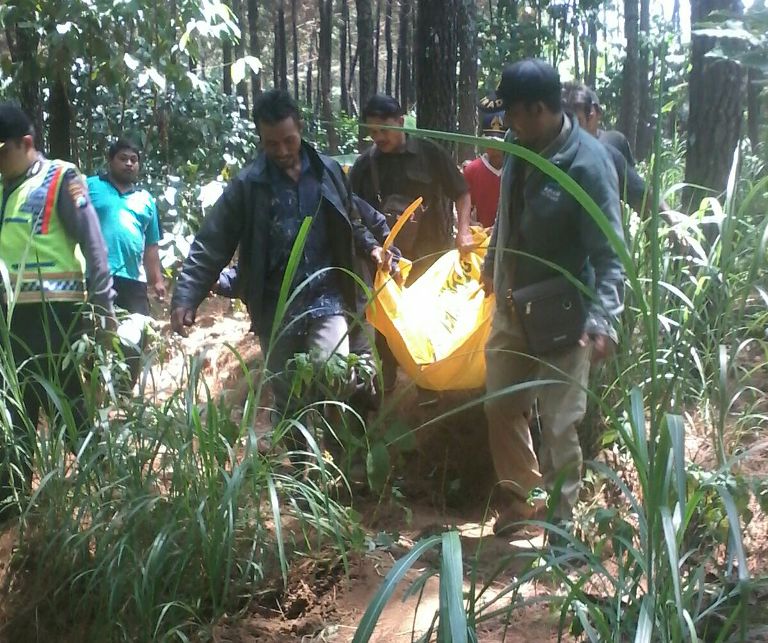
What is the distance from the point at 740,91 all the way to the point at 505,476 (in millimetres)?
3303

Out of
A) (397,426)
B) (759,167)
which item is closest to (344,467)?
(397,426)

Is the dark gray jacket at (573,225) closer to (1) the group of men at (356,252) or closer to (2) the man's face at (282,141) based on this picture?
(1) the group of men at (356,252)

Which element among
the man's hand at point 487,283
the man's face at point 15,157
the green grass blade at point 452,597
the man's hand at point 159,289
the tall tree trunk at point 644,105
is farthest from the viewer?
the tall tree trunk at point 644,105

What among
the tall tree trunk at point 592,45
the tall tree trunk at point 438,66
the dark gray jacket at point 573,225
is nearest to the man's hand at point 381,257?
the dark gray jacket at point 573,225

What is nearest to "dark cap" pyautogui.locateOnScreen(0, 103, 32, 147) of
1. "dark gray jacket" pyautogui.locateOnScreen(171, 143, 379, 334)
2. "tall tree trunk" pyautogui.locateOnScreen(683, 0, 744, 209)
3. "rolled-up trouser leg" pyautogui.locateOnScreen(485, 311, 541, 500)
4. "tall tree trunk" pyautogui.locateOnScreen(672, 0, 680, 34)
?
"dark gray jacket" pyautogui.locateOnScreen(171, 143, 379, 334)

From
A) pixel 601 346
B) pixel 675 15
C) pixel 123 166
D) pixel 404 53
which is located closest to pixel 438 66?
pixel 123 166

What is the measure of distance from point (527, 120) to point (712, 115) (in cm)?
298

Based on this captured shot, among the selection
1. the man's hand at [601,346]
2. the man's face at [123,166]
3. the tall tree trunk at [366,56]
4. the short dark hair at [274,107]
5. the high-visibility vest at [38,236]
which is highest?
the tall tree trunk at [366,56]

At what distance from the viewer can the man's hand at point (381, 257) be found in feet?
13.1

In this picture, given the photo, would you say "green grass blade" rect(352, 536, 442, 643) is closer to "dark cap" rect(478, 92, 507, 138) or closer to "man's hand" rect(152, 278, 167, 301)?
"man's hand" rect(152, 278, 167, 301)

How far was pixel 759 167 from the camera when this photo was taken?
221 inches

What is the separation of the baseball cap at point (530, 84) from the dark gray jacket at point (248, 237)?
3.17 feet

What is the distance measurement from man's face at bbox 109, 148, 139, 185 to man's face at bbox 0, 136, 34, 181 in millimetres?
1353

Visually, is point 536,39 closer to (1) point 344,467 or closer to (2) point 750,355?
(2) point 750,355
